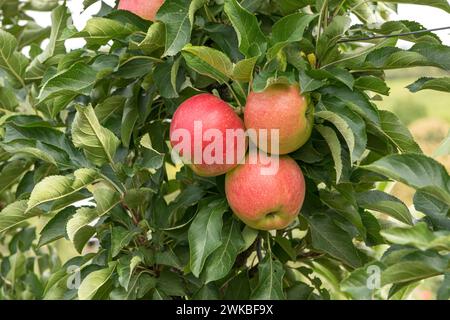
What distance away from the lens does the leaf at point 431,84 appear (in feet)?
3.35

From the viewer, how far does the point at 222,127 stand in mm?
1032

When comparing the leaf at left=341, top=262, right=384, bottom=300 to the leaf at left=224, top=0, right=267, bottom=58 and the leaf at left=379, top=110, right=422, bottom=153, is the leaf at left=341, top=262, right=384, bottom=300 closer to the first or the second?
the leaf at left=379, top=110, right=422, bottom=153

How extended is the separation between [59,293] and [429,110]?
653cm

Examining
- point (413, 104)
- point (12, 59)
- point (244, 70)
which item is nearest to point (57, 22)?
point (12, 59)


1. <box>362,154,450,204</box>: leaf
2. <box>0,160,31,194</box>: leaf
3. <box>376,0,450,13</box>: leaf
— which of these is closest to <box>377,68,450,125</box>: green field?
<box>0,160,31,194</box>: leaf

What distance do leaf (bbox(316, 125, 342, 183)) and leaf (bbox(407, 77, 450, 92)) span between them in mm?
151

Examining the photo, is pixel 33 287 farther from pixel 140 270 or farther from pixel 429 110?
pixel 429 110

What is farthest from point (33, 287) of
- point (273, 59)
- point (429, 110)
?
point (429, 110)

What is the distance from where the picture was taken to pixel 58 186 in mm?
1062

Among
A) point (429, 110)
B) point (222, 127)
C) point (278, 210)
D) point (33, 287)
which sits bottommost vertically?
point (429, 110)

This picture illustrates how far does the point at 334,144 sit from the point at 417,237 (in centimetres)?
25

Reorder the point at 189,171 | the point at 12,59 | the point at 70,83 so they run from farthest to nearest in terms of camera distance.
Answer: the point at 12,59 < the point at 189,171 < the point at 70,83

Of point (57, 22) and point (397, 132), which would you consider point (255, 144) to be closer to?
point (397, 132)
